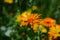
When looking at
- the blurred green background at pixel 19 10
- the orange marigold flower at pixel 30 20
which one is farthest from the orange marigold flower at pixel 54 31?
the blurred green background at pixel 19 10

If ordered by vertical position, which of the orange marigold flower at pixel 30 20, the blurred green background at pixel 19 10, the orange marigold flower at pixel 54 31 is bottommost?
the blurred green background at pixel 19 10

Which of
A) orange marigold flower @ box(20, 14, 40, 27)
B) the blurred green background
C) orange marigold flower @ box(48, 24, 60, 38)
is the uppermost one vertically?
orange marigold flower @ box(20, 14, 40, 27)

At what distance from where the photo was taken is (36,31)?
5.35ft

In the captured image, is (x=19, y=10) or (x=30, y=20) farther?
(x=19, y=10)

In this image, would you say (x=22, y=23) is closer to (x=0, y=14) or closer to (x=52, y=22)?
(x=52, y=22)

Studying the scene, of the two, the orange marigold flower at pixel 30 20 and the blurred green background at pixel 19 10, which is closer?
the orange marigold flower at pixel 30 20

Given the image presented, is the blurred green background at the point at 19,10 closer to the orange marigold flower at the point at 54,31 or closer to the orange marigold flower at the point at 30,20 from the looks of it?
the orange marigold flower at the point at 30,20

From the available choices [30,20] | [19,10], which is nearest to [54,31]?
[30,20]

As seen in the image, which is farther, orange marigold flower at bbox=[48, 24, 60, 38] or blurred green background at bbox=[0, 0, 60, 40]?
blurred green background at bbox=[0, 0, 60, 40]

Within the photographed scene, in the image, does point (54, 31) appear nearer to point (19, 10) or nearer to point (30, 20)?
point (30, 20)

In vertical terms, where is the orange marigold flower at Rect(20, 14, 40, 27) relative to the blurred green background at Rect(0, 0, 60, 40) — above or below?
above

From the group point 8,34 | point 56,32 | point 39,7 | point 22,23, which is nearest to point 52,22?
point 56,32

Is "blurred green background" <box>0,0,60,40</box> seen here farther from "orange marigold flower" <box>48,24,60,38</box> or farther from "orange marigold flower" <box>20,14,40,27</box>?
"orange marigold flower" <box>48,24,60,38</box>

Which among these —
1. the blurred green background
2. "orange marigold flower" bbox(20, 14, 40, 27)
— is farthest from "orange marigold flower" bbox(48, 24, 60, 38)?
the blurred green background
